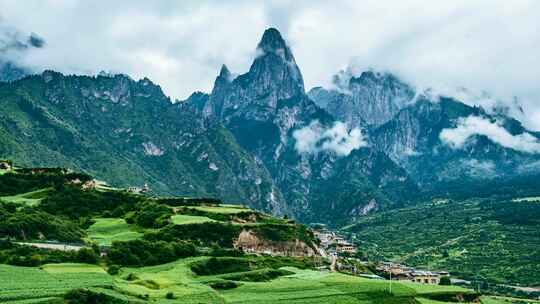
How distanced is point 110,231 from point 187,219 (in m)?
15.0

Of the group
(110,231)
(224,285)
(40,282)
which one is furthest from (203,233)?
(40,282)

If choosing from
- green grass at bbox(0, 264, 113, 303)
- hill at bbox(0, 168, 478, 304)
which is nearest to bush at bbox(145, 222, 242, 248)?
hill at bbox(0, 168, 478, 304)

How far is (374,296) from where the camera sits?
78688mm

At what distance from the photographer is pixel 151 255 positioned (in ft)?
310

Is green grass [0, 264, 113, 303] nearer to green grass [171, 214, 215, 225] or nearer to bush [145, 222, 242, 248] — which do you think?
bush [145, 222, 242, 248]

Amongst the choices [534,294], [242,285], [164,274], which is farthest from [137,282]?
[534,294]

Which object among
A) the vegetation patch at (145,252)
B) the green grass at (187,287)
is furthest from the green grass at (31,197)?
the green grass at (187,287)

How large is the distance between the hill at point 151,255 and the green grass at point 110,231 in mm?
188

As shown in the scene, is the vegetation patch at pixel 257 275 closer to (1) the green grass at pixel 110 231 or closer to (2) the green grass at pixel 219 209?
(1) the green grass at pixel 110 231

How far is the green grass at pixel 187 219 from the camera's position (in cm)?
12364

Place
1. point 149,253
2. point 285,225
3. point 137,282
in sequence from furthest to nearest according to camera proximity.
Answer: point 285,225 < point 149,253 < point 137,282

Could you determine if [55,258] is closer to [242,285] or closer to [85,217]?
[242,285]

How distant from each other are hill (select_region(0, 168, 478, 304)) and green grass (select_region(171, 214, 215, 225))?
7.8 inches

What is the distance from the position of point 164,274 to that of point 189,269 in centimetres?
598
